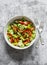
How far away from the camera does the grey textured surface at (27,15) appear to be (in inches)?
48.5

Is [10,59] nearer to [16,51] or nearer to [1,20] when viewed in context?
[16,51]

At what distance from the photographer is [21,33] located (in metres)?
1.21

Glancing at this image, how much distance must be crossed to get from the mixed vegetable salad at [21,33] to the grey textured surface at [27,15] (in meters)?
0.05

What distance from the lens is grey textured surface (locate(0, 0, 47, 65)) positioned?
A: 48.5 inches

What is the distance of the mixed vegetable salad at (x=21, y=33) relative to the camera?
120 centimetres

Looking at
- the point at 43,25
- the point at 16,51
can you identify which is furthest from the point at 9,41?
the point at 43,25

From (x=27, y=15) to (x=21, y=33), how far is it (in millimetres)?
101

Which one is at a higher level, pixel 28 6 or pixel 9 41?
pixel 28 6

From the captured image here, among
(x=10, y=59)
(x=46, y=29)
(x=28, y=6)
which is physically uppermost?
(x=28, y=6)

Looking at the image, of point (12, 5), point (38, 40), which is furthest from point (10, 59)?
point (12, 5)

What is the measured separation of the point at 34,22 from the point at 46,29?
7 centimetres

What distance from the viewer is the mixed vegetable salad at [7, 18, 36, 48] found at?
120 cm

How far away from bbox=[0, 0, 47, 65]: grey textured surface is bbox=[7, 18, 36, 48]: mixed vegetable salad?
5 centimetres

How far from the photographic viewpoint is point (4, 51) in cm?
124
